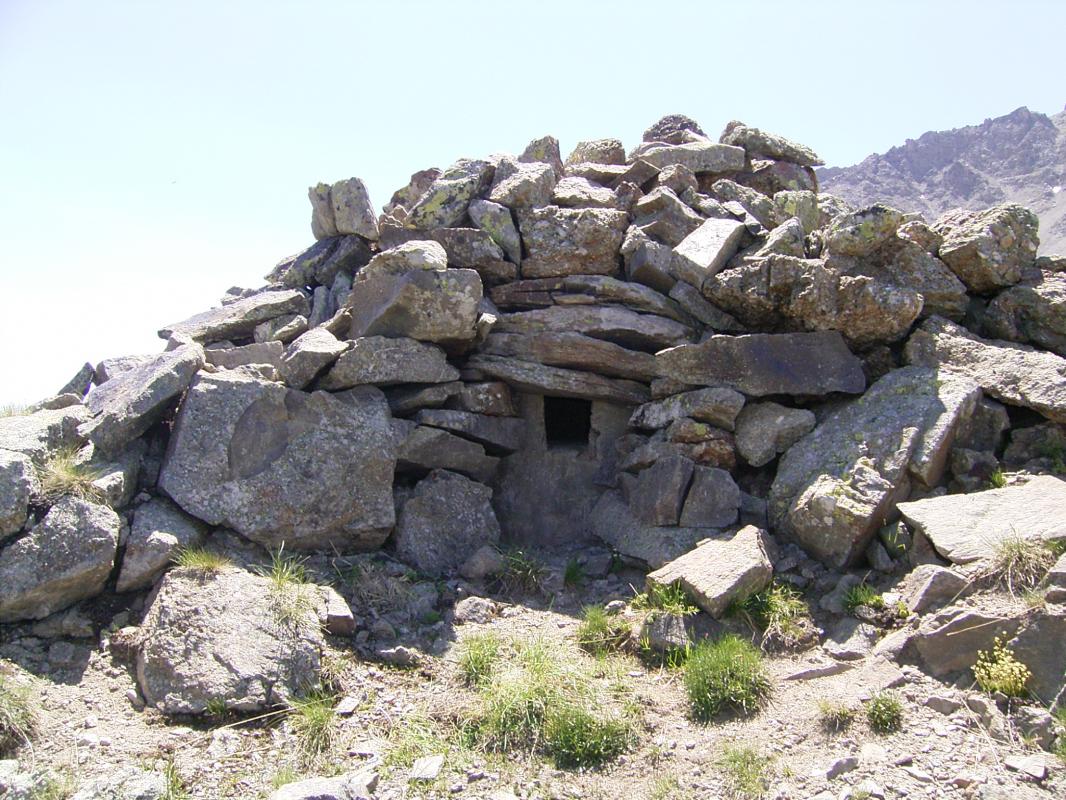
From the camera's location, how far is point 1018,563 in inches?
268

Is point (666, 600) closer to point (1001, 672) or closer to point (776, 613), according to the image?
point (776, 613)

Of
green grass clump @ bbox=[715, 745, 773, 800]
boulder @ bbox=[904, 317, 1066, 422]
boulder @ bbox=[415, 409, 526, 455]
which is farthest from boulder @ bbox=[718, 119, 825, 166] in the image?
green grass clump @ bbox=[715, 745, 773, 800]

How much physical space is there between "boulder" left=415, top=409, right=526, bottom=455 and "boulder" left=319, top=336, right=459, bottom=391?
456 millimetres

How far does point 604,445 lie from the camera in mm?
10469

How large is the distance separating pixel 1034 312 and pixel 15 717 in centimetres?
1100

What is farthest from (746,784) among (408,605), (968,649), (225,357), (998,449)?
(225,357)

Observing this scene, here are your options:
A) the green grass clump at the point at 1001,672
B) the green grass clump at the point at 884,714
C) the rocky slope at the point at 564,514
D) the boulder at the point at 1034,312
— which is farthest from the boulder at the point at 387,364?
the boulder at the point at 1034,312

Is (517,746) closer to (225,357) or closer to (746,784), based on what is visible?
(746,784)

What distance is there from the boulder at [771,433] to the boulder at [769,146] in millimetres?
6620

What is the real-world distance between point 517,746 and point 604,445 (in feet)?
15.6

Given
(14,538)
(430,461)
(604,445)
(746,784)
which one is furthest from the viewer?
(604,445)

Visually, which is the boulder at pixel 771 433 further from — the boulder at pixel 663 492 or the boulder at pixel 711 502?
the boulder at pixel 663 492

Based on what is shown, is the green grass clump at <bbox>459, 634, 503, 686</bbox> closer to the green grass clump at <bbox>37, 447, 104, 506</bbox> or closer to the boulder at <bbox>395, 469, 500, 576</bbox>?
the boulder at <bbox>395, 469, 500, 576</bbox>

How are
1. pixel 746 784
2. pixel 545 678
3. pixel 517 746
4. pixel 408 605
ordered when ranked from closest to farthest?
1. pixel 746 784
2. pixel 517 746
3. pixel 545 678
4. pixel 408 605
